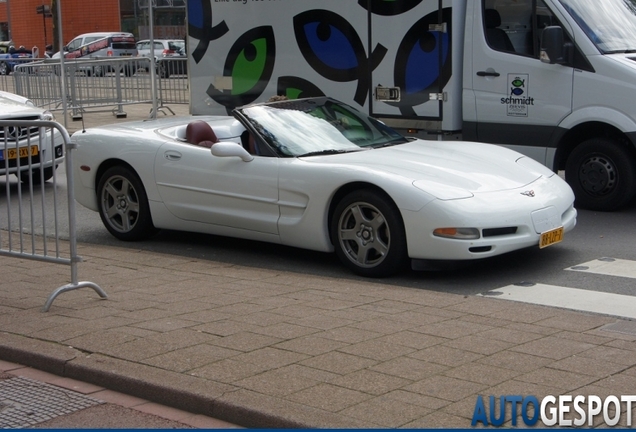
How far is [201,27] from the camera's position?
13.3 metres

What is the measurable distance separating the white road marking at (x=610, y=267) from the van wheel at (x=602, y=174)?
2.19 meters

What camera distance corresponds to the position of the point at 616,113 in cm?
973

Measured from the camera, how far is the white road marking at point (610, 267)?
7.26m

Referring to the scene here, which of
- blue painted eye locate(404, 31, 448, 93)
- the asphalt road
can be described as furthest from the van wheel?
blue painted eye locate(404, 31, 448, 93)

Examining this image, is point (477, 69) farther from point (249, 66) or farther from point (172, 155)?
point (172, 155)

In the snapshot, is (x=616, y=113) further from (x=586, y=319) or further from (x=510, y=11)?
(x=586, y=319)

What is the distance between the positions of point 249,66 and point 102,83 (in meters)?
8.65

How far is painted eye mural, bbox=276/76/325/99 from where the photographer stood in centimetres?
1213

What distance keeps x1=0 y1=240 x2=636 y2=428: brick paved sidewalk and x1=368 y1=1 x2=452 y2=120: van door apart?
4.48 m

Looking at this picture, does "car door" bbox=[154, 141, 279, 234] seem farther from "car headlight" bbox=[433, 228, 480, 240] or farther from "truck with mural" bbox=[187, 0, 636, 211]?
"truck with mural" bbox=[187, 0, 636, 211]

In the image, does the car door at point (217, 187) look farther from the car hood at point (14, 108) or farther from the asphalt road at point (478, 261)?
the car hood at point (14, 108)

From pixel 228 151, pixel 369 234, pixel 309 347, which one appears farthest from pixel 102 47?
pixel 309 347

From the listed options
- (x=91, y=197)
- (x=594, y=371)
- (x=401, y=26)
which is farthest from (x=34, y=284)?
(x=401, y=26)

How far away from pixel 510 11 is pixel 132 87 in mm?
12433
